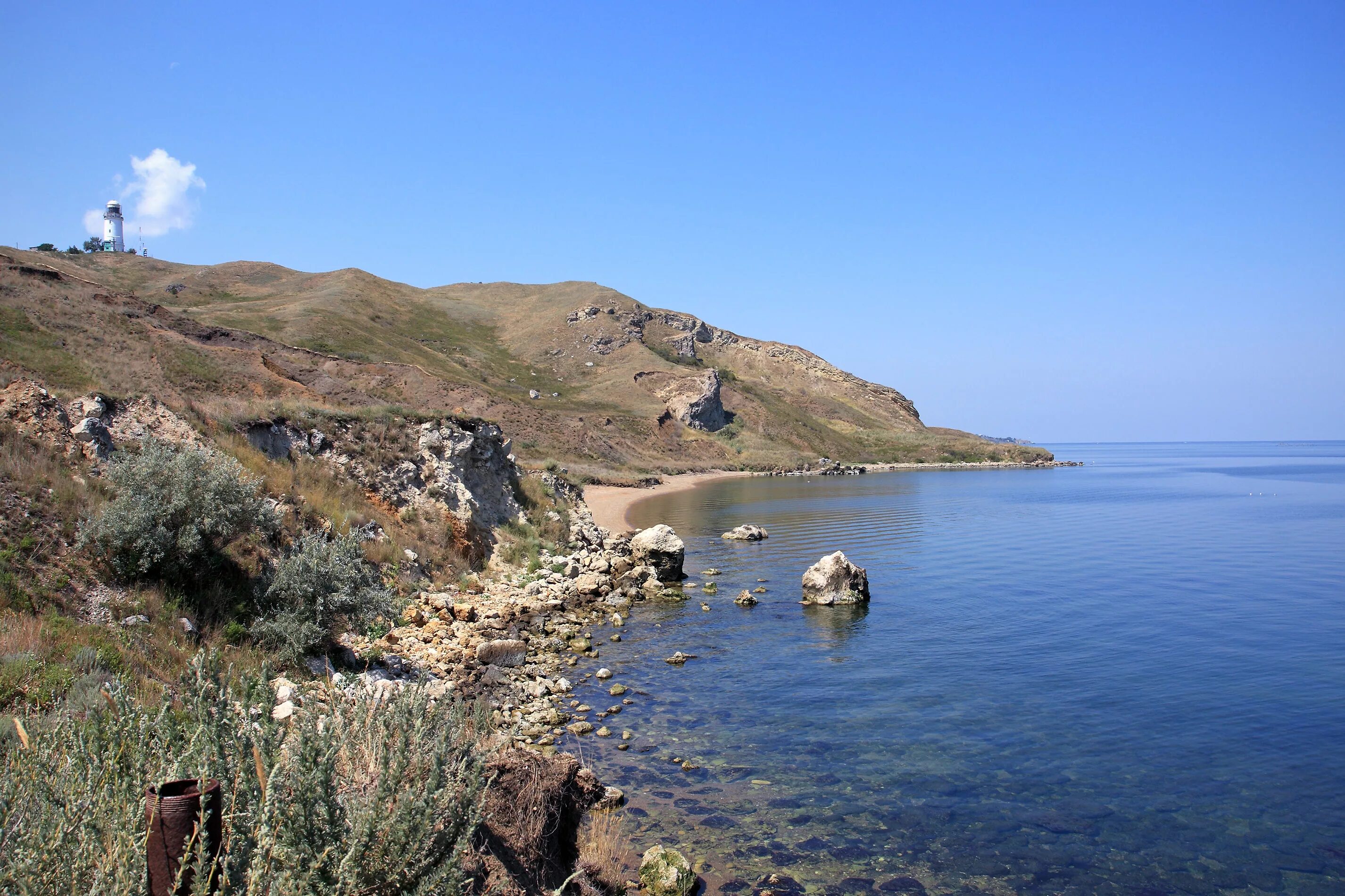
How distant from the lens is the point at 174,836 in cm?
329

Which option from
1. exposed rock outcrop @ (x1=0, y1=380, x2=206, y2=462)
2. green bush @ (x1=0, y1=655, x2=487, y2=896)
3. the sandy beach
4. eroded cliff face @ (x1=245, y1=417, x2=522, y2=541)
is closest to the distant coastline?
the sandy beach

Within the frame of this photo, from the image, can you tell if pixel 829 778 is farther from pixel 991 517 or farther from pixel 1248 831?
pixel 991 517

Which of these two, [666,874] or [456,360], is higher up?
[456,360]

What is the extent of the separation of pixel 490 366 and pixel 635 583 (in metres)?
85.5

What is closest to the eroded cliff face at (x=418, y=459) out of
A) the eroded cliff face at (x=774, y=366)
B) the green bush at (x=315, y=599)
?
the green bush at (x=315, y=599)

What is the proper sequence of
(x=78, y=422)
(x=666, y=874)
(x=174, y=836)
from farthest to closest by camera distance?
1. (x=78, y=422)
2. (x=666, y=874)
3. (x=174, y=836)

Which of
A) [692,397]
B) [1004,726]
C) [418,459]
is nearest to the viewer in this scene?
[1004,726]

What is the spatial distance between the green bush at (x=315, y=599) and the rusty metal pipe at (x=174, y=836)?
743 centimetres

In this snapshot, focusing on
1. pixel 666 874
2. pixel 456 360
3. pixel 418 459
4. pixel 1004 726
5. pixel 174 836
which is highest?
pixel 456 360

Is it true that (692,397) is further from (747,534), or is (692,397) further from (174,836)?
(174,836)

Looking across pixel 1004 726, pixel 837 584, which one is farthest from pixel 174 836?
pixel 837 584

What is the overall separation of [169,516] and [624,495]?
A: 45551mm

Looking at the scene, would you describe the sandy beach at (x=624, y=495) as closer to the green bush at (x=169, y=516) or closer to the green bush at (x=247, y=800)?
the green bush at (x=169, y=516)

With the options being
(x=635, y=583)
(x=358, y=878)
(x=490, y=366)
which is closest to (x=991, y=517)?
(x=635, y=583)
